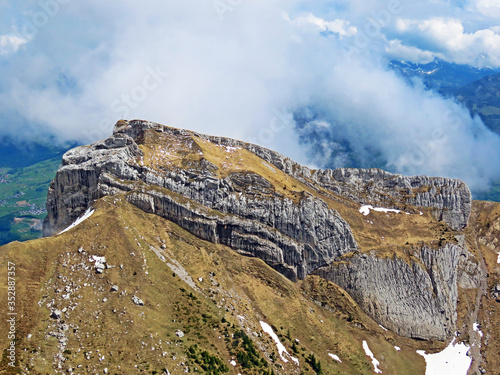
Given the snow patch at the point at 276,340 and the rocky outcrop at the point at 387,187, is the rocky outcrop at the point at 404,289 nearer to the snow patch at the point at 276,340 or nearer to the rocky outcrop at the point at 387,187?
the snow patch at the point at 276,340

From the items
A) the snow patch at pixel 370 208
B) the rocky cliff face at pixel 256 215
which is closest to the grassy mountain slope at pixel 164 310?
the rocky cliff face at pixel 256 215

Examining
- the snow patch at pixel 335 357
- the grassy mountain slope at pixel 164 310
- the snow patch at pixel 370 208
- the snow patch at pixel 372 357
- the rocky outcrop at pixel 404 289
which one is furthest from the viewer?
the snow patch at pixel 370 208

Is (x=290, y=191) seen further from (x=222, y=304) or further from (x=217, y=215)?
(x=222, y=304)

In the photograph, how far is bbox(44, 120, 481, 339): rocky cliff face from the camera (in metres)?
126

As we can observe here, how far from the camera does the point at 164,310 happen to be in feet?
295

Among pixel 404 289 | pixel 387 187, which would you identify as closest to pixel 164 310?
pixel 404 289

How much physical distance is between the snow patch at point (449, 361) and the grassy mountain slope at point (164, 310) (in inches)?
136

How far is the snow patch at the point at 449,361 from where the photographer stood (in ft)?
406

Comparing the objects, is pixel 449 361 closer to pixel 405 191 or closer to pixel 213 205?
pixel 405 191

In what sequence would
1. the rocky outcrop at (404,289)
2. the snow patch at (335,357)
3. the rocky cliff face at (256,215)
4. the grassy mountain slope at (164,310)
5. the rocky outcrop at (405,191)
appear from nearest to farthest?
the grassy mountain slope at (164,310) < the snow patch at (335,357) < the rocky cliff face at (256,215) < the rocky outcrop at (404,289) < the rocky outcrop at (405,191)

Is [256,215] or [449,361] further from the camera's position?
[256,215]

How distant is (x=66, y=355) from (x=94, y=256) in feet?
97.9

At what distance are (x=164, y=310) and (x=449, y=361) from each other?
10421 cm

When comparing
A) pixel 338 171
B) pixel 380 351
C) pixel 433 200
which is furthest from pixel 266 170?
pixel 433 200
